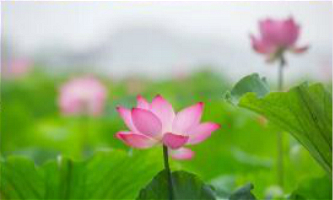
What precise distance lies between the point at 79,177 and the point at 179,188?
20 cm

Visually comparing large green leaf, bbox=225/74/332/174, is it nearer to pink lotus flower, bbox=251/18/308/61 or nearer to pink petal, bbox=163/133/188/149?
pink petal, bbox=163/133/188/149

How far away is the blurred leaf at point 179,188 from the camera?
575 millimetres

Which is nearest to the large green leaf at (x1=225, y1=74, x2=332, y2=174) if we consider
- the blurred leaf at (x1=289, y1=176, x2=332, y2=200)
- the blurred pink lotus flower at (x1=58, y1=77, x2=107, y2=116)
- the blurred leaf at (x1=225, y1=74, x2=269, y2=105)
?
the blurred leaf at (x1=225, y1=74, x2=269, y2=105)

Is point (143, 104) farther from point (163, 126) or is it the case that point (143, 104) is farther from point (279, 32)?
point (279, 32)

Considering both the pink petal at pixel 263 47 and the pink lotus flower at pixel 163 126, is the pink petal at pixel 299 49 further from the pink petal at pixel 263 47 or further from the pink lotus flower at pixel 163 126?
the pink lotus flower at pixel 163 126

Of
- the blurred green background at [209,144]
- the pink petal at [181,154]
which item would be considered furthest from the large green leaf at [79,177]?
the blurred green background at [209,144]

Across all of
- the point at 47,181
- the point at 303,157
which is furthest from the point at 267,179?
the point at 47,181

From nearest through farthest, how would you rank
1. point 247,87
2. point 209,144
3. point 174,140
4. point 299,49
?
point 174,140 → point 247,87 → point 299,49 → point 209,144

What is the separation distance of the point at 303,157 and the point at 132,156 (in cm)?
56

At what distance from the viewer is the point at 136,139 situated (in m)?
0.56

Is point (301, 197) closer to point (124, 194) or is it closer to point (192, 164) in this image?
point (124, 194)

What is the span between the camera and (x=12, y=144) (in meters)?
1.76

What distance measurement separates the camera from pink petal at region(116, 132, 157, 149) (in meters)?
0.56

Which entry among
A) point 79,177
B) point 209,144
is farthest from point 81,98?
point 79,177
